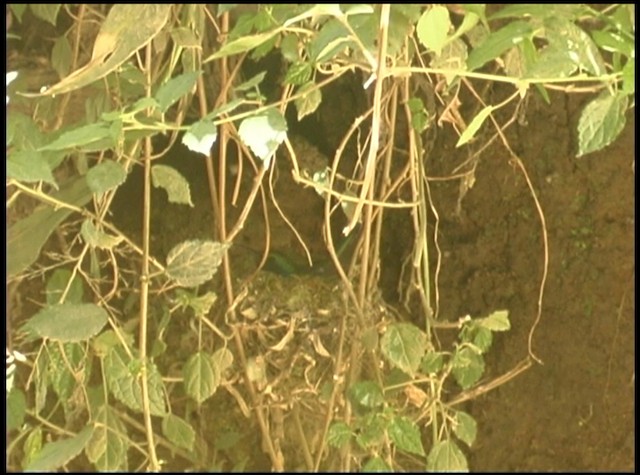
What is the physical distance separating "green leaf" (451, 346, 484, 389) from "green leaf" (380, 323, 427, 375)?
59 millimetres

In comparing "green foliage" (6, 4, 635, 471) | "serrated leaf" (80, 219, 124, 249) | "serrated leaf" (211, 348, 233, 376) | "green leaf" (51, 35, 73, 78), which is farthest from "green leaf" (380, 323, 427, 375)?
"green leaf" (51, 35, 73, 78)

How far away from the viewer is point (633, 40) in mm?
652

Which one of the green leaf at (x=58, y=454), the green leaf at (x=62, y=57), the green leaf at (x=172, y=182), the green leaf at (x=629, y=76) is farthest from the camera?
the green leaf at (x=62, y=57)

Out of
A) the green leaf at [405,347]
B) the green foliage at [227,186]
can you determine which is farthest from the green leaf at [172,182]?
the green leaf at [405,347]

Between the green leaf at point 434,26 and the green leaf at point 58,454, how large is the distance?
1.25 ft

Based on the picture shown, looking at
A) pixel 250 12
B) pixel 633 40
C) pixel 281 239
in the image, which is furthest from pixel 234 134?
pixel 633 40

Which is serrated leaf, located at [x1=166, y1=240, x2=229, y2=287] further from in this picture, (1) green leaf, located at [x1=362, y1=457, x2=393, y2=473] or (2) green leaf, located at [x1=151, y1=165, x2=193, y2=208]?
(1) green leaf, located at [x1=362, y1=457, x2=393, y2=473]

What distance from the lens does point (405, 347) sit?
2.87 feet

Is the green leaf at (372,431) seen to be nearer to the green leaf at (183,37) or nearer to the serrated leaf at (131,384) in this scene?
the serrated leaf at (131,384)

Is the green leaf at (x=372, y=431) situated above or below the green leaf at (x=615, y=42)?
below

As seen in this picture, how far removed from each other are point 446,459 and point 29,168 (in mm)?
427

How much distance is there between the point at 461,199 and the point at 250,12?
0.42 m

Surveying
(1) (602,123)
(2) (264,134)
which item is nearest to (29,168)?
(2) (264,134)

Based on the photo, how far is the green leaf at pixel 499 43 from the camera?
2.15 ft
